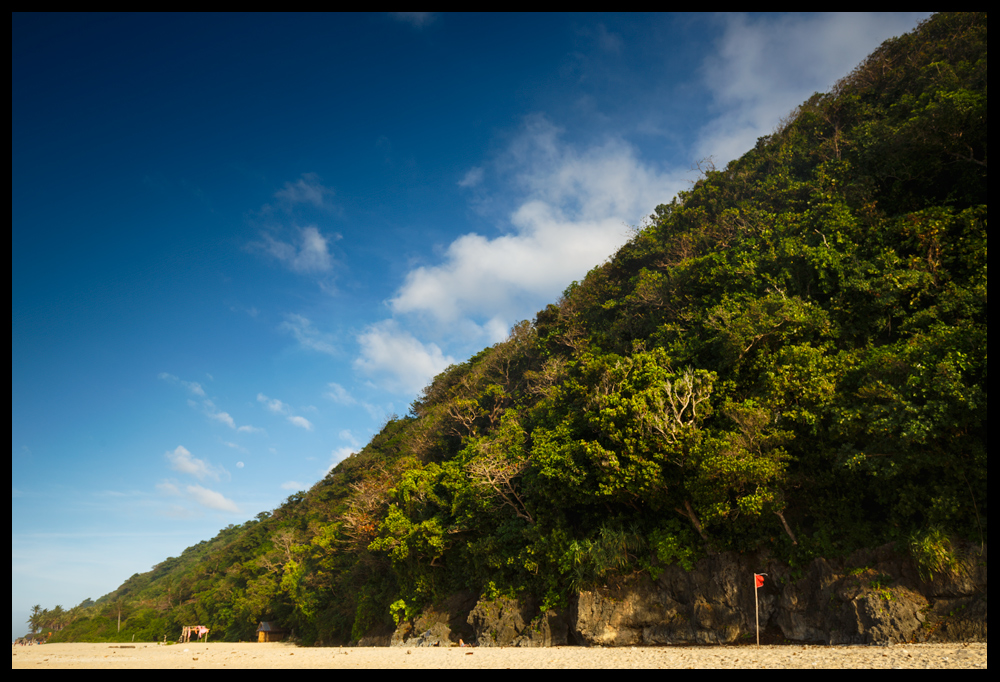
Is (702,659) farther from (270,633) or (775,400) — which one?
(270,633)

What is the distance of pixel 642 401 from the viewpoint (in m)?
17.6

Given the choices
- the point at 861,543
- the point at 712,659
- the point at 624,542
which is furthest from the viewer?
the point at 624,542

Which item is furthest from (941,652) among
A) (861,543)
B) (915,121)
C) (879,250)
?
(915,121)

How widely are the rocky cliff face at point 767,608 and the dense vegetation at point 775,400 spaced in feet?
2.08

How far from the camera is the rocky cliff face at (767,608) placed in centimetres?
1313

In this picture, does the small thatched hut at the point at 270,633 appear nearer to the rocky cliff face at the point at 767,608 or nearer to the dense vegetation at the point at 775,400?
the dense vegetation at the point at 775,400

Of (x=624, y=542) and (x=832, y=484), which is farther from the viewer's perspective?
(x=624, y=542)

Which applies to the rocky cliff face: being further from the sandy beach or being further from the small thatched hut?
the small thatched hut

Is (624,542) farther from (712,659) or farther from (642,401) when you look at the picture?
(712,659)

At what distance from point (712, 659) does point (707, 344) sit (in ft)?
41.1

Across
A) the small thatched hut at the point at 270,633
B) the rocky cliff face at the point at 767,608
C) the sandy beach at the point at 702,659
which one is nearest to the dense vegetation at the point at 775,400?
the rocky cliff face at the point at 767,608

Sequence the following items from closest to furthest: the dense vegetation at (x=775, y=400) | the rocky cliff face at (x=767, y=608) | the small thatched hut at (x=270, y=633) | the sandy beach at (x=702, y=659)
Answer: the sandy beach at (x=702, y=659) → the rocky cliff face at (x=767, y=608) → the dense vegetation at (x=775, y=400) → the small thatched hut at (x=270, y=633)

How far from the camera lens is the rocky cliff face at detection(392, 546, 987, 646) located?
13.1 metres

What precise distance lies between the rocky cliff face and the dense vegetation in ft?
2.08
